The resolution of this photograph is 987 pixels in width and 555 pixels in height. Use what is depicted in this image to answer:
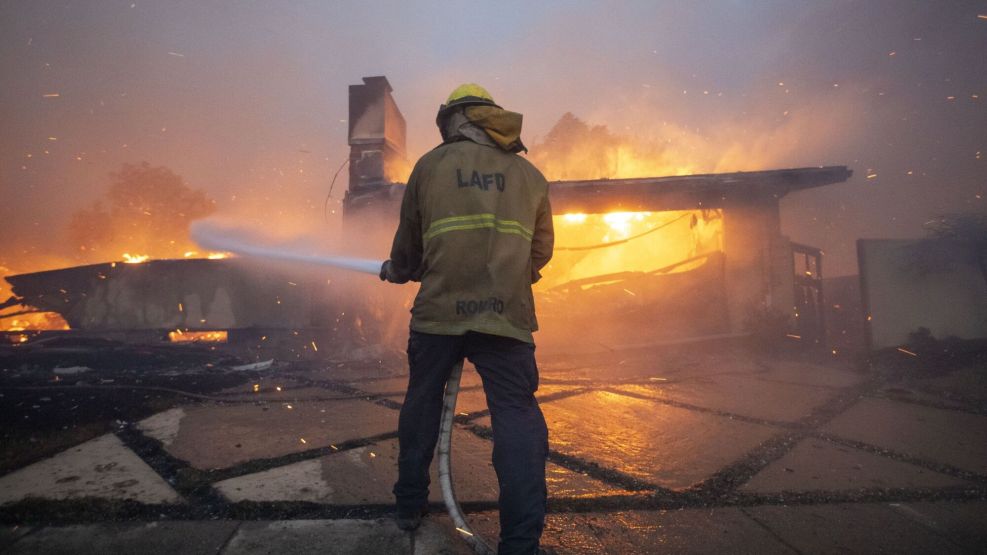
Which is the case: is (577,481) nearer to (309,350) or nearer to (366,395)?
(366,395)

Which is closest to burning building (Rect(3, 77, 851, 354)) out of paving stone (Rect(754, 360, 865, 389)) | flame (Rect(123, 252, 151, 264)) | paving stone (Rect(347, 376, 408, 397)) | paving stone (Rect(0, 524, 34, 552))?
flame (Rect(123, 252, 151, 264))

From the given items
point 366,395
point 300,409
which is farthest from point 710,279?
point 300,409

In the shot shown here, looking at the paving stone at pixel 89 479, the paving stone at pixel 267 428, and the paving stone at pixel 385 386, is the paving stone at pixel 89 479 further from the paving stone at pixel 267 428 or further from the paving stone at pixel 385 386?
the paving stone at pixel 385 386

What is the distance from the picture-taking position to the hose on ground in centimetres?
154

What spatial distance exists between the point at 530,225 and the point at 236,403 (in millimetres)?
3397

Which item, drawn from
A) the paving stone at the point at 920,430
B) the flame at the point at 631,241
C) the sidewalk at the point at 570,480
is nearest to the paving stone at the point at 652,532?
the sidewalk at the point at 570,480

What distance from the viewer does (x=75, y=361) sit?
6430 mm

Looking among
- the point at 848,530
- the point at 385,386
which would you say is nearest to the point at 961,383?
the point at 848,530

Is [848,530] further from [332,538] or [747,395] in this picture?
[747,395]

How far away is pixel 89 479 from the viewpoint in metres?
2.02

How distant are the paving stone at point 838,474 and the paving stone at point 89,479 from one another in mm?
2887

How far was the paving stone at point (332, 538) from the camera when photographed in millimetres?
1498

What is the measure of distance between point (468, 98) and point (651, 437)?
2.51 m

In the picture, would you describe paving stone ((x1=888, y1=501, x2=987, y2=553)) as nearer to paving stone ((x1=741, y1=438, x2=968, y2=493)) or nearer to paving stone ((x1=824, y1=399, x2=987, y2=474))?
paving stone ((x1=741, y1=438, x2=968, y2=493))
